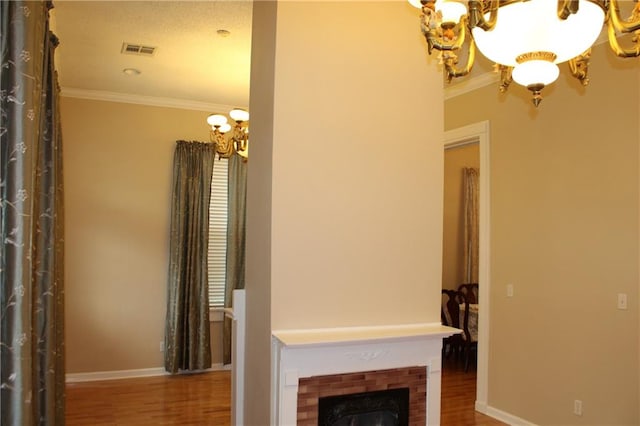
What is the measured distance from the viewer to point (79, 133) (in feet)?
19.0

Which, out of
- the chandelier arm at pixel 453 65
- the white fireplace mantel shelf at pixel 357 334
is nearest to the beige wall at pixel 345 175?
the white fireplace mantel shelf at pixel 357 334

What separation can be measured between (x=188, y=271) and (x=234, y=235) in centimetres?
71

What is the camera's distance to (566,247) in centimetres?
411

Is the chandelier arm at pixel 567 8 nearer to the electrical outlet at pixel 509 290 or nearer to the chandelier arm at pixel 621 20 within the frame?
the chandelier arm at pixel 621 20

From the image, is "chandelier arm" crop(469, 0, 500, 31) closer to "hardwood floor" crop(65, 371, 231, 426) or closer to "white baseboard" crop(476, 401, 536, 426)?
"white baseboard" crop(476, 401, 536, 426)

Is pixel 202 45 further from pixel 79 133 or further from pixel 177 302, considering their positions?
pixel 177 302

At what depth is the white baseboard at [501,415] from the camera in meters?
4.39

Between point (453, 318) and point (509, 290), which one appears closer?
point (509, 290)

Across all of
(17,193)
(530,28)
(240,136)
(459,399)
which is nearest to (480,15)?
(530,28)

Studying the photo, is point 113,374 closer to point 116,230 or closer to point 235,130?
point 116,230

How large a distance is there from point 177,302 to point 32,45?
169 inches

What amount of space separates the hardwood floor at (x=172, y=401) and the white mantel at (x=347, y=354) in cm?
182

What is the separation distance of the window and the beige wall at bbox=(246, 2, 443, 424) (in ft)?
10.4

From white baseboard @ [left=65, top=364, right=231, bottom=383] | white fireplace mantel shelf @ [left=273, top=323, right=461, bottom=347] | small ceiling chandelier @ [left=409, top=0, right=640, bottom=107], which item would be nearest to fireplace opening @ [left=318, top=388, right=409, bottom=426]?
white fireplace mantel shelf @ [left=273, top=323, right=461, bottom=347]
